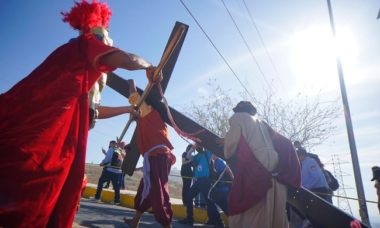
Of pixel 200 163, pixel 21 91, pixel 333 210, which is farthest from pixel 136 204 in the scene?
pixel 200 163

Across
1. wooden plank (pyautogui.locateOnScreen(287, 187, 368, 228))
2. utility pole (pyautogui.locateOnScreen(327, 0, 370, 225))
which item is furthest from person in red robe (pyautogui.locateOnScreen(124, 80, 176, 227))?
utility pole (pyautogui.locateOnScreen(327, 0, 370, 225))

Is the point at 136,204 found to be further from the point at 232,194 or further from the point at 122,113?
the point at 122,113

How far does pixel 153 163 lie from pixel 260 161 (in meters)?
1.43

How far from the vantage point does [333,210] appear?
3250 mm

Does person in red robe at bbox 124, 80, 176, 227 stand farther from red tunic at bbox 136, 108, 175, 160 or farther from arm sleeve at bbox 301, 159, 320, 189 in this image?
arm sleeve at bbox 301, 159, 320, 189

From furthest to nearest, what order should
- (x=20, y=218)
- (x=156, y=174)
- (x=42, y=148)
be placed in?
1. (x=156, y=174)
2. (x=42, y=148)
3. (x=20, y=218)

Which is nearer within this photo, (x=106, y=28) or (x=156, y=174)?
(x=106, y=28)

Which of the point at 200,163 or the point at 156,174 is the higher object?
the point at 200,163

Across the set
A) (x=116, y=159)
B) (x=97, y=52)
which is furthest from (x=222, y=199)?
(x=97, y=52)

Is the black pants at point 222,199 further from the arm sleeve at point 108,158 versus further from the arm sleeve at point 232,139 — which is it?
the arm sleeve at point 108,158

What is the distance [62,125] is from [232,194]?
2.33 metres

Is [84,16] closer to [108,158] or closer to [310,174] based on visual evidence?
[310,174]

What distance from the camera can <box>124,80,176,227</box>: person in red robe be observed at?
11.9 feet

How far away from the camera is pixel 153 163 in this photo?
12.9 ft
